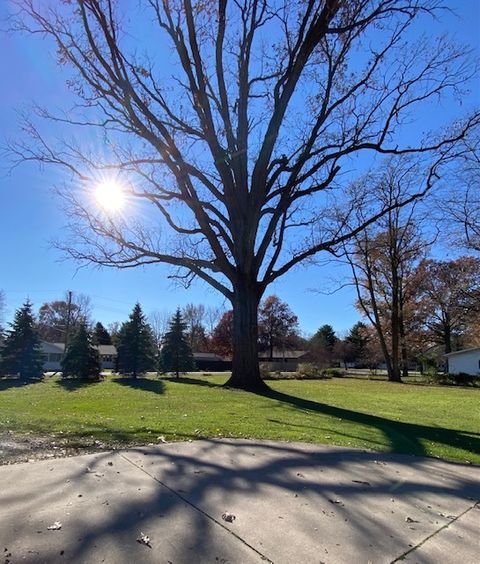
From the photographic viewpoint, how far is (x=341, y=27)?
51.5 feet

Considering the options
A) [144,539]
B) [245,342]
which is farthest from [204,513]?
[245,342]

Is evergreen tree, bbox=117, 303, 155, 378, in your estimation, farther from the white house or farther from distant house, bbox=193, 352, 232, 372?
distant house, bbox=193, 352, 232, 372

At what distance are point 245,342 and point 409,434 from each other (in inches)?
323

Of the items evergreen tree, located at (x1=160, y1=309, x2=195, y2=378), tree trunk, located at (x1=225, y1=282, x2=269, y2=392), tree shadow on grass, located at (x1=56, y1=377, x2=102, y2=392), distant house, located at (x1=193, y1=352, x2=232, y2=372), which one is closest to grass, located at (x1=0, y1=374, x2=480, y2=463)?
tree trunk, located at (x1=225, y1=282, x2=269, y2=392)

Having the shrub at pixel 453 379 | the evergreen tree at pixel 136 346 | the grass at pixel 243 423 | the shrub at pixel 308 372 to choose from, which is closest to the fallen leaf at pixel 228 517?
the grass at pixel 243 423

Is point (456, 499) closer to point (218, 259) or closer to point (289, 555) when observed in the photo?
point (289, 555)

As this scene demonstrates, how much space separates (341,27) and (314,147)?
4.22 m

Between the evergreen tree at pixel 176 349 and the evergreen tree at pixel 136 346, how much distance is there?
3.72 feet

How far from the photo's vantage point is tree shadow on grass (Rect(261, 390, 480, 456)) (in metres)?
7.75

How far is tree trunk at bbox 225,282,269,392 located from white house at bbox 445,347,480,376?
136 feet

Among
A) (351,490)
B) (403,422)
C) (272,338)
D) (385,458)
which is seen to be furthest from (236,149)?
(272,338)

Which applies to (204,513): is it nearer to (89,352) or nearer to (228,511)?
(228,511)

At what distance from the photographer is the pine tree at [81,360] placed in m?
23.0

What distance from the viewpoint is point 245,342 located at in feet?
54.3
